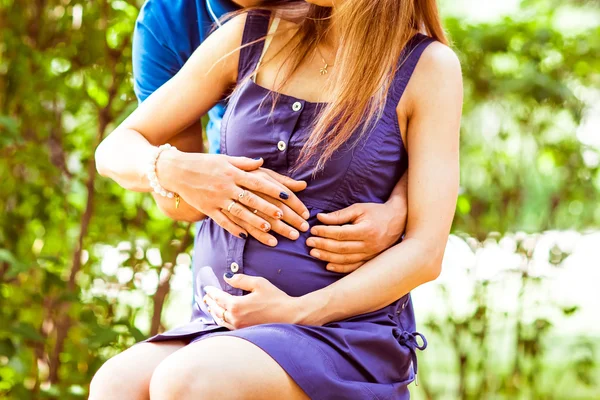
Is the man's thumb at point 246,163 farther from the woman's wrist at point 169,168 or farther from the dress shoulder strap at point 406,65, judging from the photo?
the dress shoulder strap at point 406,65

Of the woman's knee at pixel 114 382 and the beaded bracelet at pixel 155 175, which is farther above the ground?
the beaded bracelet at pixel 155 175

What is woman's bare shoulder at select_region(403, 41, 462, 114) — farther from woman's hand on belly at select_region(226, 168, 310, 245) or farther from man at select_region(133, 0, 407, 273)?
woman's hand on belly at select_region(226, 168, 310, 245)

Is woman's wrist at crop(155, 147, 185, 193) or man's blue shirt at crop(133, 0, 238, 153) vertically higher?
man's blue shirt at crop(133, 0, 238, 153)

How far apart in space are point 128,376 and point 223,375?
1.04ft

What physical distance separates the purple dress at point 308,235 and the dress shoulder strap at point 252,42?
0.04ft

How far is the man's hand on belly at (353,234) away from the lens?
1759 mm

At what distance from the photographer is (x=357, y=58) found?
184 centimetres

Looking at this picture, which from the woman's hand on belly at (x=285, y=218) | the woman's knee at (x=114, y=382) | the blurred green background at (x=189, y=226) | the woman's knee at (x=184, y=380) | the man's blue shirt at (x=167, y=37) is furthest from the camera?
the blurred green background at (x=189, y=226)

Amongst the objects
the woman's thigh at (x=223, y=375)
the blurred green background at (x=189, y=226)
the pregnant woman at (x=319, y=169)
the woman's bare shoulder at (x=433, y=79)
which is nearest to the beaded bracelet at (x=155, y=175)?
the pregnant woman at (x=319, y=169)

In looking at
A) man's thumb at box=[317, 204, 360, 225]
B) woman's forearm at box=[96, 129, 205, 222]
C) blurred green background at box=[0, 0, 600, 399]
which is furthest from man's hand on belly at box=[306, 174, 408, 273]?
blurred green background at box=[0, 0, 600, 399]

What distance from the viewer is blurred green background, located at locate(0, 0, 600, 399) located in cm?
306

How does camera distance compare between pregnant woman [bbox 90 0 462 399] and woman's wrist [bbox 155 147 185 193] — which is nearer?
pregnant woman [bbox 90 0 462 399]

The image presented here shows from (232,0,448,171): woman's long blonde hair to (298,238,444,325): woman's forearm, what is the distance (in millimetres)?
268

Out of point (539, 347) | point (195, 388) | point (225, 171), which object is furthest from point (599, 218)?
point (195, 388)
